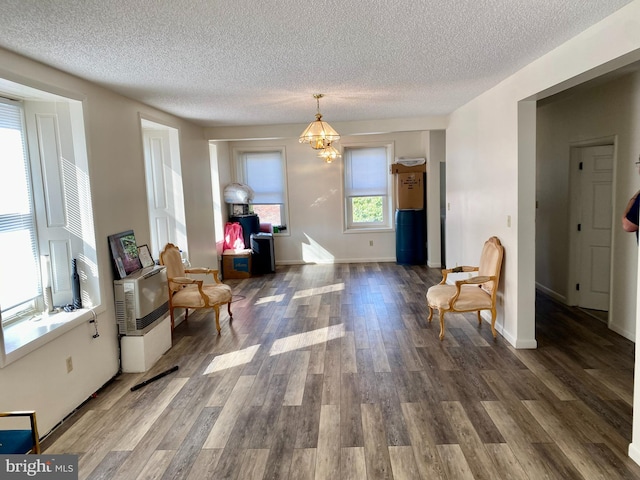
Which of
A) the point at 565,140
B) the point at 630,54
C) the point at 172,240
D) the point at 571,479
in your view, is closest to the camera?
the point at 571,479

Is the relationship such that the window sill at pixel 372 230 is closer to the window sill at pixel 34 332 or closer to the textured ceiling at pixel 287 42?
the textured ceiling at pixel 287 42

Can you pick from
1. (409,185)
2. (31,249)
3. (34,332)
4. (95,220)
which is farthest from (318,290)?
(34,332)

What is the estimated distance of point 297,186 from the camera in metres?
8.51

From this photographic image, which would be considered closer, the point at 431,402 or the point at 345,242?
the point at 431,402

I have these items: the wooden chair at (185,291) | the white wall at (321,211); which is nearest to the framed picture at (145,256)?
the wooden chair at (185,291)

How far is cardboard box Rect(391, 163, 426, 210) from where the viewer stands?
787cm

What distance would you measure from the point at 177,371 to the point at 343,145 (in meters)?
5.71

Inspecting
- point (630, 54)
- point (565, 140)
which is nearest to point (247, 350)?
point (630, 54)

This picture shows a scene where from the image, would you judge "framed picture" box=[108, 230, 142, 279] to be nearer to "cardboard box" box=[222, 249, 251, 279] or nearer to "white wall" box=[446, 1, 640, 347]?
"cardboard box" box=[222, 249, 251, 279]

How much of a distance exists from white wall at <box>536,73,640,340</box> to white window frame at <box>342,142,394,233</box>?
10.1 feet

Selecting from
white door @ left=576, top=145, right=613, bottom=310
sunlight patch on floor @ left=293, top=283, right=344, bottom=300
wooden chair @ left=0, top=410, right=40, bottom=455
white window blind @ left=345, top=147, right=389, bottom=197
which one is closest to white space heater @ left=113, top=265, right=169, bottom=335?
wooden chair @ left=0, top=410, right=40, bottom=455

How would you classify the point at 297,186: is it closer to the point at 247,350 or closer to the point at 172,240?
the point at 172,240

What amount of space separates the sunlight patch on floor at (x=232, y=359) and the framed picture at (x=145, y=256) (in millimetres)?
1229

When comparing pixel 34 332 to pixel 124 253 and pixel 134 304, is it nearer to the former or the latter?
pixel 134 304
